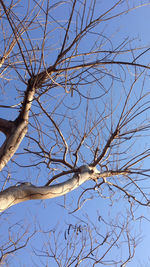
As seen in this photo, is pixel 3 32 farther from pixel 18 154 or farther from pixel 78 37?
pixel 18 154

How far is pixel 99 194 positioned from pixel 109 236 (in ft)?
4.09

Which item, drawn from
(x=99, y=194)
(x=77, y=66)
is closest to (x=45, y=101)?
(x=77, y=66)

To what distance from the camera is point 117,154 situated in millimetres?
3096

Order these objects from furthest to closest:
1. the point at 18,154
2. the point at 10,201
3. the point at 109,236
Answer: the point at 109,236, the point at 18,154, the point at 10,201

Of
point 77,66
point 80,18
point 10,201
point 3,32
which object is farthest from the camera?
point 3,32

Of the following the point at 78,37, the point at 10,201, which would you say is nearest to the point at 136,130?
the point at 78,37

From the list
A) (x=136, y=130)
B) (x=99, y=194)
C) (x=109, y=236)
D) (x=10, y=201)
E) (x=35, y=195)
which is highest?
(x=136, y=130)

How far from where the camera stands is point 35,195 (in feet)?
5.35

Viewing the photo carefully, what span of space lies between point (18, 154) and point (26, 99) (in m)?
1.03

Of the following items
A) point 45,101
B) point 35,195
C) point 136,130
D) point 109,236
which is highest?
point 136,130

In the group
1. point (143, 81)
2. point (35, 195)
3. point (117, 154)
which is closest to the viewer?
point (35, 195)

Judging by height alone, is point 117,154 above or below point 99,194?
above

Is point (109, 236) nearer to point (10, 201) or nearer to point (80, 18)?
point (10, 201)

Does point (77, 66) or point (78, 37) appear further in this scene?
point (77, 66)
